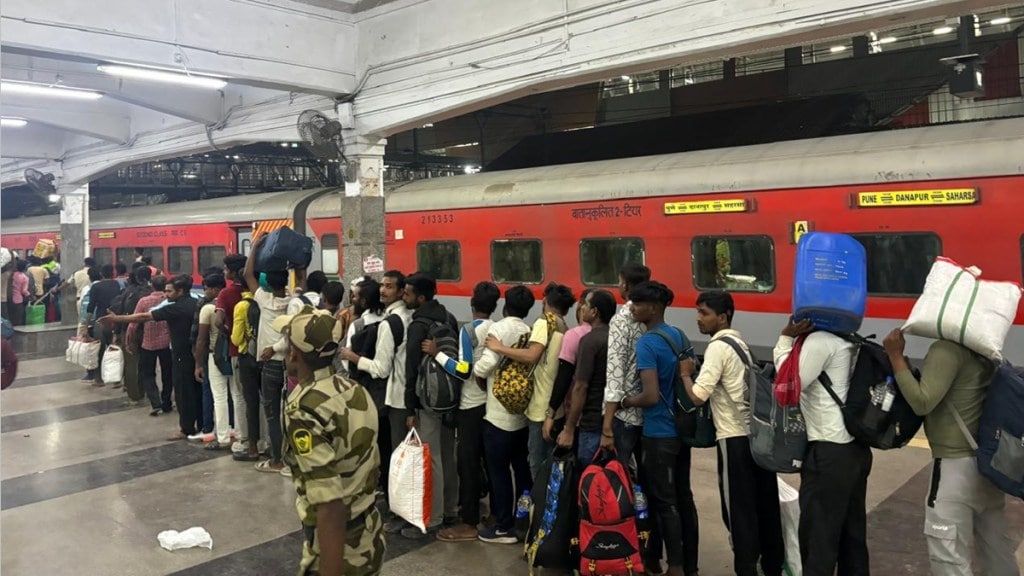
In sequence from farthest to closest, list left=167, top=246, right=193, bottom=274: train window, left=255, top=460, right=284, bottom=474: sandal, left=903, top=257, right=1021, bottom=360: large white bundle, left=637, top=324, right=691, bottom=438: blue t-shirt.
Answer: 1. left=167, top=246, right=193, bottom=274: train window
2. left=255, top=460, right=284, bottom=474: sandal
3. left=637, top=324, right=691, bottom=438: blue t-shirt
4. left=903, top=257, right=1021, bottom=360: large white bundle

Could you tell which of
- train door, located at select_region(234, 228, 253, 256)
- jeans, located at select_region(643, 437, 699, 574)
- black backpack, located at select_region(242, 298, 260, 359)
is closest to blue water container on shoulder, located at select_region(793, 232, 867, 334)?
jeans, located at select_region(643, 437, 699, 574)

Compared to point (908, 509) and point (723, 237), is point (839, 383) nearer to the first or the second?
point (908, 509)

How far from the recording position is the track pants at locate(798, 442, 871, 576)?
311 cm

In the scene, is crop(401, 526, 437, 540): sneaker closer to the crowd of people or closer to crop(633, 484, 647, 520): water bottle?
the crowd of people

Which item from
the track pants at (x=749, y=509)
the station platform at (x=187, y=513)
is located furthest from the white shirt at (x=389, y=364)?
the track pants at (x=749, y=509)

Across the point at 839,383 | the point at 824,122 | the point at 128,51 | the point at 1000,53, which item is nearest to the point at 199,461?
the point at 128,51

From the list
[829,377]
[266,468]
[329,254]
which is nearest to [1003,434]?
[829,377]

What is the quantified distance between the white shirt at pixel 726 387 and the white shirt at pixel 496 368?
1.16 meters

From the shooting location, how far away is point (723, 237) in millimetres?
8039

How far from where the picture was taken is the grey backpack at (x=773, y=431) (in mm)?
3207

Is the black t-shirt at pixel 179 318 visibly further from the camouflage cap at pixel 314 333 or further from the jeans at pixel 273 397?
the camouflage cap at pixel 314 333

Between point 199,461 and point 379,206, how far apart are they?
450cm

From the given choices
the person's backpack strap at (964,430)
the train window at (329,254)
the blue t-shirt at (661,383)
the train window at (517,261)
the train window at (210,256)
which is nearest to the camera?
the person's backpack strap at (964,430)

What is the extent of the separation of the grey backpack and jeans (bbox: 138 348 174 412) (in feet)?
22.1
